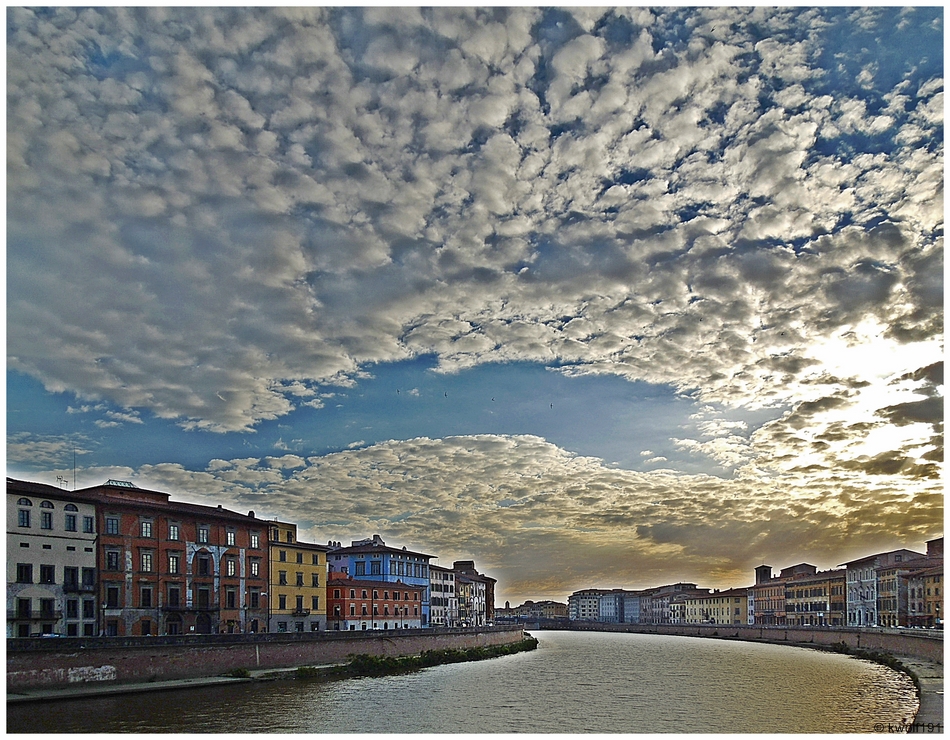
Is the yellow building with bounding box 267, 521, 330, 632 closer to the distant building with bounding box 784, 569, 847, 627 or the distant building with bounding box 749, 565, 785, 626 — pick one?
the distant building with bounding box 784, 569, 847, 627

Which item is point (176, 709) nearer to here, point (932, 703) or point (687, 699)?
point (687, 699)

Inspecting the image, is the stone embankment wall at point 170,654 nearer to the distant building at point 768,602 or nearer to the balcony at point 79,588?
the balcony at point 79,588

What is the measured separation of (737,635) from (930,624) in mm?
37907

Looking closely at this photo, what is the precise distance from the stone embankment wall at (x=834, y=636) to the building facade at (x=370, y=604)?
3509 centimetres

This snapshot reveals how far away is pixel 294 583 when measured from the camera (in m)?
55.2

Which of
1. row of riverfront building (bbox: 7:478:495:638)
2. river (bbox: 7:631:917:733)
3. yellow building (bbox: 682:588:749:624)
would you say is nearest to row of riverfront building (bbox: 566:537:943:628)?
yellow building (bbox: 682:588:749:624)

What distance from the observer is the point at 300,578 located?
55.9 meters

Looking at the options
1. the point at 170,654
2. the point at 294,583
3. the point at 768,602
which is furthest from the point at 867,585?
the point at 170,654

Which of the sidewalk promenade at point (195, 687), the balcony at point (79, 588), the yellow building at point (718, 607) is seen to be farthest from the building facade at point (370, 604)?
the yellow building at point (718, 607)

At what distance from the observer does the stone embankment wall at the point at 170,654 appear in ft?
102

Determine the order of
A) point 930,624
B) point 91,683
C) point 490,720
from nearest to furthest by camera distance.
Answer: point 490,720, point 91,683, point 930,624

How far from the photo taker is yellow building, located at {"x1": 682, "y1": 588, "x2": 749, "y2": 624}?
469 ft

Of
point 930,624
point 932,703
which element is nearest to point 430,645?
point 932,703

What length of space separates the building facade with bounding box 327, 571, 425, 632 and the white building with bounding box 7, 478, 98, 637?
2029 centimetres
